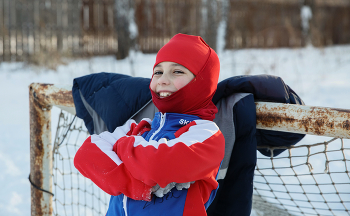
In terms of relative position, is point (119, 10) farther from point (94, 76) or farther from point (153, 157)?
point (153, 157)

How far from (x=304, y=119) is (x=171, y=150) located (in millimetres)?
573

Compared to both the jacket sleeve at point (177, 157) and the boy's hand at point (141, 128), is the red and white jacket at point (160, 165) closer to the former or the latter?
the jacket sleeve at point (177, 157)

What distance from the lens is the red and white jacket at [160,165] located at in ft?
3.29

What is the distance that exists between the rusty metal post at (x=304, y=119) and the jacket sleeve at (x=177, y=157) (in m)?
0.33

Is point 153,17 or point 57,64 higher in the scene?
point 153,17

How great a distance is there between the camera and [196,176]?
1.03 metres

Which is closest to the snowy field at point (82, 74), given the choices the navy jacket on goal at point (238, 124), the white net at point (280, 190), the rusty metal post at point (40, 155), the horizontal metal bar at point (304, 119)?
the white net at point (280, 190)

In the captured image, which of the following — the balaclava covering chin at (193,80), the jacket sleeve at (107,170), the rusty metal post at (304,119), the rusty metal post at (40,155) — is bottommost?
the rusty metal post at (40,155)

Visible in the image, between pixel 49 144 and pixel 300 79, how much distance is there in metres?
5.65

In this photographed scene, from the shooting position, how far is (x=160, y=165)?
39.3 inches

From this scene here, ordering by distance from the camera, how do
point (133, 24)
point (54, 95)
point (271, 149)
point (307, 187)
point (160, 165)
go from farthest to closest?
point (133, 24), point (307, 187), point (54, 95), point (271, 149), point (160, 165)

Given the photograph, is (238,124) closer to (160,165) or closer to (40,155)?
(160,165)

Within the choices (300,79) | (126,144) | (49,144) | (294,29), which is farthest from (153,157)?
(294,29)

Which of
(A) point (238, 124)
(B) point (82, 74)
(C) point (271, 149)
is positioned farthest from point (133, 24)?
(A) point (238, 124)
